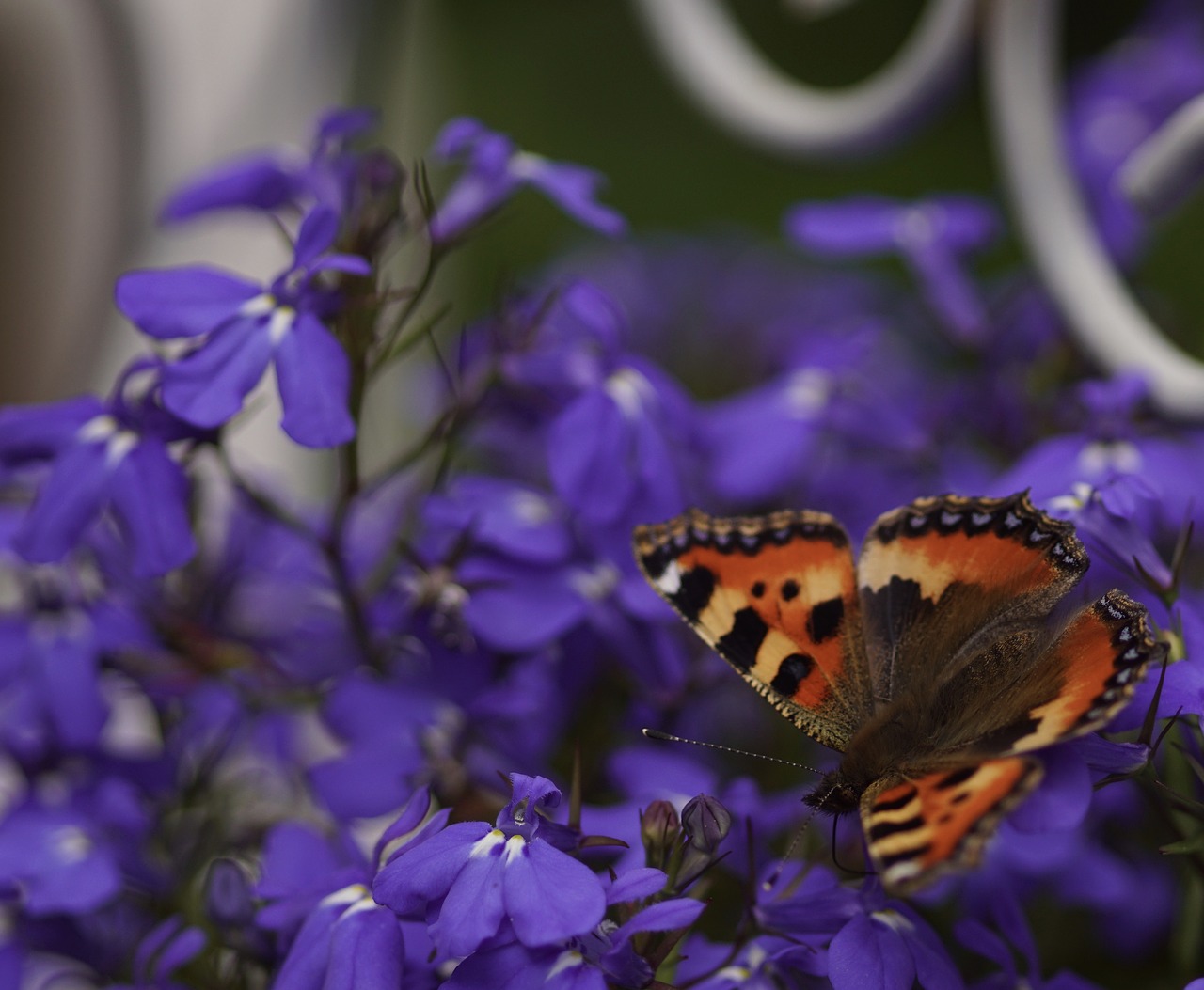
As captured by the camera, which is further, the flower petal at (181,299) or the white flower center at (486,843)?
the flower petal at (181,299)

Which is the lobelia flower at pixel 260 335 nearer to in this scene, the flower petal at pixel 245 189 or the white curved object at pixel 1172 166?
the flower petal at pixel 245 189

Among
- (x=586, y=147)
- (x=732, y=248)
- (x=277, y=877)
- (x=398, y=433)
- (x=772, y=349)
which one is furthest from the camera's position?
(x=586, y=147)

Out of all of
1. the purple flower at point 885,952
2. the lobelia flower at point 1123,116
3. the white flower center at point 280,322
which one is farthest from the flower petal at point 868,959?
the lobelia flower at point 1123,116

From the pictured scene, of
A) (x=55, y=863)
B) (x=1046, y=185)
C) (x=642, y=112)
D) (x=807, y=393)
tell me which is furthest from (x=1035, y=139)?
(x=642, y=112)

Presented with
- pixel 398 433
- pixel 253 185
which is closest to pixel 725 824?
pixel 253 185

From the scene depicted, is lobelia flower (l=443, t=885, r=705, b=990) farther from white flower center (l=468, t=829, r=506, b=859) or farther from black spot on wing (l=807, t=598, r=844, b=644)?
black spot on wing (l=807, t=598, r=844, b=644)

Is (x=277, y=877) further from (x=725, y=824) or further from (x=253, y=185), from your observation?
(x=253, y=185)
